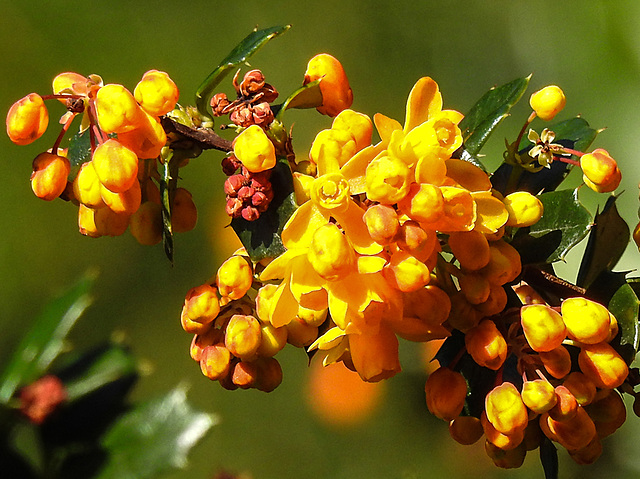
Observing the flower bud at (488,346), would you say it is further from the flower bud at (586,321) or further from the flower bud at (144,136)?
the flower bud at (144,136)

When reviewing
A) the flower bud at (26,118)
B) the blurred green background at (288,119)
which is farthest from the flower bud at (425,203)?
the blurred green background at (288,119)

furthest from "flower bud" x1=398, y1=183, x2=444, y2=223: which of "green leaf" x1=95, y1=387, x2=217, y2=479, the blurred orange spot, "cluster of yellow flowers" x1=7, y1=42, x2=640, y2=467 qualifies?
the blurred orange spot

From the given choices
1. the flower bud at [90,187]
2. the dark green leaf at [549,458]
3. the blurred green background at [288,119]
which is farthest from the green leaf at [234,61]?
the blurred green background at [288,119]

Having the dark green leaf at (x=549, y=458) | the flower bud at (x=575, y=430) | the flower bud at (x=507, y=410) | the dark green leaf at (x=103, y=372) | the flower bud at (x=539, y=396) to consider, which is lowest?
A: the dark green leaf at (x=103, y=372)

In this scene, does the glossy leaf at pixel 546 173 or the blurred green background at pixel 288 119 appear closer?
the glossy leaf at pixel 546 173

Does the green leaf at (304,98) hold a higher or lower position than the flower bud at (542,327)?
higher

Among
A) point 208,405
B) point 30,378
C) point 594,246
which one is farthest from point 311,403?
point 594,246

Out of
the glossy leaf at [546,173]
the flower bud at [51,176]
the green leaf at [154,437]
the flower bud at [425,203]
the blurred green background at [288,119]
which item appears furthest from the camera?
the blurred green background at [288,119]

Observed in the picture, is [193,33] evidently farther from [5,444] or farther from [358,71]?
[5,444]

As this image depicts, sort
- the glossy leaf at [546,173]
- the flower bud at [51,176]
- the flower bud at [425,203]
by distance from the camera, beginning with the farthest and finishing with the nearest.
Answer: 1. the glossy leaf at [546,173]
2. the flower bud at [51,176]
3. the flower bud at [425,203]
